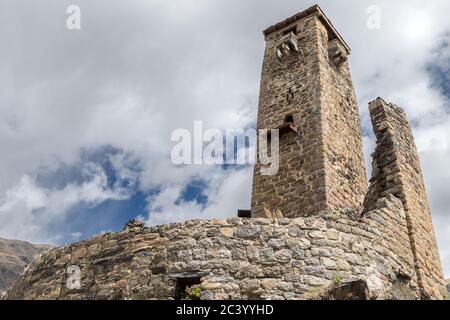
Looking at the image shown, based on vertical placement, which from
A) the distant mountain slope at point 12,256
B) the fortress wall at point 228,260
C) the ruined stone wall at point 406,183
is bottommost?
the fortress wall at point 228,260

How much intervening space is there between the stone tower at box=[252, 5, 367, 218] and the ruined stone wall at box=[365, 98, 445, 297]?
192 centimetres

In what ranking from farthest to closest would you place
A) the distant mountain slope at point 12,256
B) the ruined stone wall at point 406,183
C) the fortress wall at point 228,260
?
the distant mountain slope at point 12,256
the ruined stone wall at point 406,183
the fortress wall at point 228,260

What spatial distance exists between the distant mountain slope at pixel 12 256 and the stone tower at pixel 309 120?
4431cm

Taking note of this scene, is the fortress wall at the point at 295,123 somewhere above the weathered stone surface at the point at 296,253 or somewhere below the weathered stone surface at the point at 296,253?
above

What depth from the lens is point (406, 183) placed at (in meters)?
9.38

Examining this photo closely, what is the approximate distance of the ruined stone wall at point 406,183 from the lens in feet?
28.9

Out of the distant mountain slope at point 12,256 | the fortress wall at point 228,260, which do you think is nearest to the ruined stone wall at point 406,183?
the fortress wall at point 228,260

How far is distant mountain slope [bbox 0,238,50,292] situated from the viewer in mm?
55438

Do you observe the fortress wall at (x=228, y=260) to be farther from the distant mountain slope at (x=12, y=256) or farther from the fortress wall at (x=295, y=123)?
the distant mountain slope at (x=12, y=256)

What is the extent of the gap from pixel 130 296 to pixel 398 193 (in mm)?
5382

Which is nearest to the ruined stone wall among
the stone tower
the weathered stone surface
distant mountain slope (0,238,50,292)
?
the weathered stone surface
